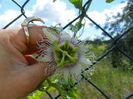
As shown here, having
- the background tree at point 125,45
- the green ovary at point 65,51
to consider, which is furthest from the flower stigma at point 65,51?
the background tree at point 125,45

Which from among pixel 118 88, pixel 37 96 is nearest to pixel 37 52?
pixel 37 96

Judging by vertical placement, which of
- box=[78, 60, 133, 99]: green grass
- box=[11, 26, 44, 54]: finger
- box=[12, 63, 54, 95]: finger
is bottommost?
box=[12, 63, 54, 95]: finger

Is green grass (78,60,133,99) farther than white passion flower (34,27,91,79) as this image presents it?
Yes

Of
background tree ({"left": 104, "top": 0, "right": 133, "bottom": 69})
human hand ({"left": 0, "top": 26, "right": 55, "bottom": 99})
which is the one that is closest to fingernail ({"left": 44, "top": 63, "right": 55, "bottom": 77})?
human hand ({"left": 0, "top": 26, "right": 55, "bottom": 99})

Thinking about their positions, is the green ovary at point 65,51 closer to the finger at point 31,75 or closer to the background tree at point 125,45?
the finger at point 31,75

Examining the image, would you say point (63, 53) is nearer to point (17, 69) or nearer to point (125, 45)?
point (17, 69)

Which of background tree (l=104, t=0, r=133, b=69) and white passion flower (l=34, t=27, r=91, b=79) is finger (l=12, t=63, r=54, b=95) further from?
background tree (l=104, t=0, r=133, b=69)
